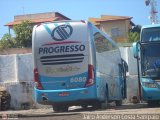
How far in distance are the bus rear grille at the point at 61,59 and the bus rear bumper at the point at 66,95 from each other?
105cm

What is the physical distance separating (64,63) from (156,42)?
4091 mm

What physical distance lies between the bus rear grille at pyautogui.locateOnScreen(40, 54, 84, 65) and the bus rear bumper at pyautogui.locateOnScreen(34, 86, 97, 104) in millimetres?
1051

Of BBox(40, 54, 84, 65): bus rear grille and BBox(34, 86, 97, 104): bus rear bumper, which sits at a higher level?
BBox(40, 54, 84, 65): bus rear grille

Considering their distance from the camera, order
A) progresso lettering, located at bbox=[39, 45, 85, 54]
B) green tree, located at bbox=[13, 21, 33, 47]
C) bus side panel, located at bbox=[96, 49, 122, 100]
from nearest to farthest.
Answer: progresso lettering, located at bbox=[39, 45, 85, 54] → bus side panel, located at bbox=[96, 49, 122, 100] → green tree, located at bbox=[13, 21, 33, 47]

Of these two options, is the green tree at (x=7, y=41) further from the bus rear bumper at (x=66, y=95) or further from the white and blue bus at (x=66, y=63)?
the bus rear bumper at (x=66, y=95)

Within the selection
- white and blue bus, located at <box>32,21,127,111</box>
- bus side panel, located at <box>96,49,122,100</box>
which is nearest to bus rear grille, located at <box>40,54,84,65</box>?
white and blue bus, located at <box>32,21,127,111</box>

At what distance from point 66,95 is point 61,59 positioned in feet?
4.45

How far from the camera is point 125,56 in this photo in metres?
25.6

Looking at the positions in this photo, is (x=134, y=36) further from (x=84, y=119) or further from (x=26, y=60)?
(x=84, y=119)

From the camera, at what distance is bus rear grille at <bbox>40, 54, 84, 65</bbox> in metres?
15.9

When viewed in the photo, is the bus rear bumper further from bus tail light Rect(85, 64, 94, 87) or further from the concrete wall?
the concrete wall

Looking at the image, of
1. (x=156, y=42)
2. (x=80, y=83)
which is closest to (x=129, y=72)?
(x=156, y=42)

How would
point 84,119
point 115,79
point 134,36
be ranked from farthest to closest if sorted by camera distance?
point 134,36 → point 115,79 → point 84,119

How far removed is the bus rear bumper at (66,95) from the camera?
620 inches
